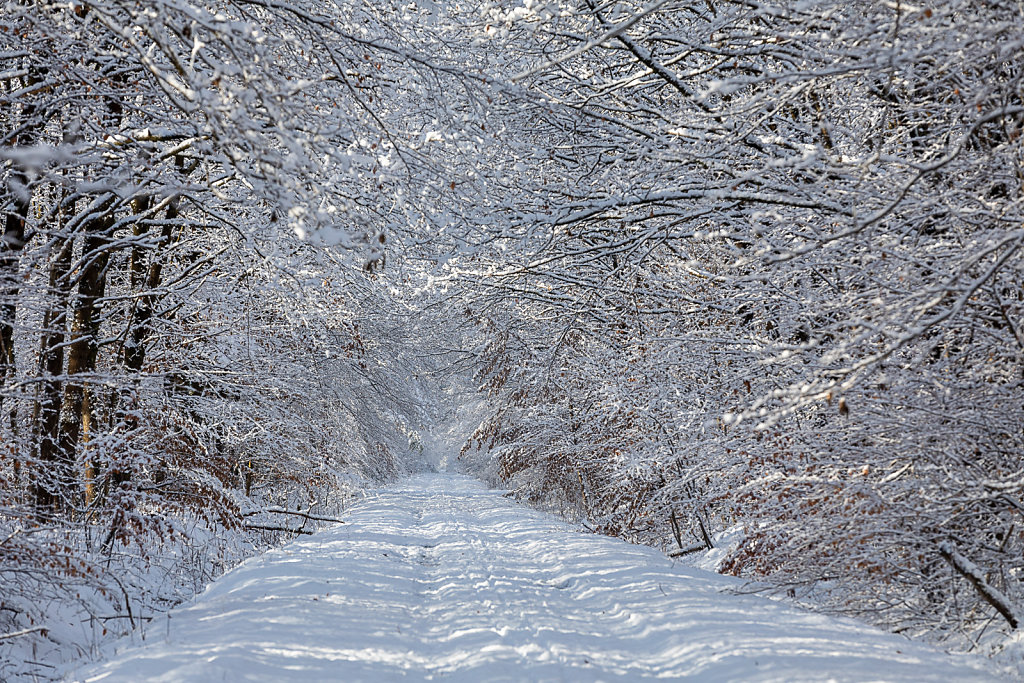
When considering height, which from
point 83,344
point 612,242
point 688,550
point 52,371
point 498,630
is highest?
point 612,242

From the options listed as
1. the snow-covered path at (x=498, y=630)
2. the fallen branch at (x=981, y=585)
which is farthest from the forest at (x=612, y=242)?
the snow-covered path at (x=498, y=630)

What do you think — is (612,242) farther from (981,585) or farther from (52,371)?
(52,371)

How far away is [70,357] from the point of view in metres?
9.52

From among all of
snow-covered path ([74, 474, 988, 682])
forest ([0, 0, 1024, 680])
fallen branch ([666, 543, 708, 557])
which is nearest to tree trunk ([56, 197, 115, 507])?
forest ([0, 0, 1024, 680])

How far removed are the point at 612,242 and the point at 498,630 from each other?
14.3ft

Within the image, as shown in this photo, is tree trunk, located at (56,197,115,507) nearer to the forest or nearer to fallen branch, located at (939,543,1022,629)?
the forest

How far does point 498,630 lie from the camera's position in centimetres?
602

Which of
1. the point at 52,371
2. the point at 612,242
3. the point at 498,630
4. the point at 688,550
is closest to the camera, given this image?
the point at 498,630

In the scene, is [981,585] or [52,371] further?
[52,371]

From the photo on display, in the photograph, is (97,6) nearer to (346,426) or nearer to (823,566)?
(823,566)

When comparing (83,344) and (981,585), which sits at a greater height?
(83,344)

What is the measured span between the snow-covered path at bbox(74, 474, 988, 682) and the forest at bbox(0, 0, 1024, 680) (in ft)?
2.38

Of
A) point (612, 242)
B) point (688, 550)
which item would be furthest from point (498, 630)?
point (688, 550)

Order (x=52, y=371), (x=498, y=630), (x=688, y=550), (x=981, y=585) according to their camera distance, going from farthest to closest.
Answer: (x=688, y=550), (x=52, y=371), (x=498, y=630), (x=981, y=585)
